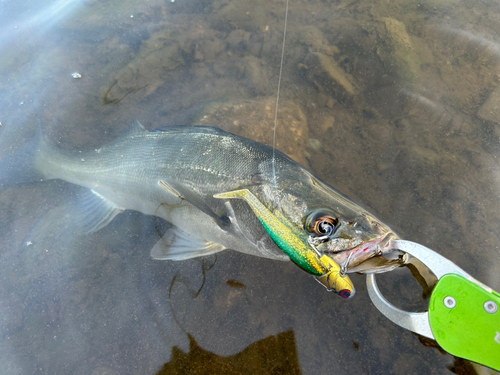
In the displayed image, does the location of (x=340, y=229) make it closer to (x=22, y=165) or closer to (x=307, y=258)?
(x=307, y=258)

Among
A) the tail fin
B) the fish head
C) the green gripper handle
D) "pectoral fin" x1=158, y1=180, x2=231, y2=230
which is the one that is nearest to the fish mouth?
the fish head

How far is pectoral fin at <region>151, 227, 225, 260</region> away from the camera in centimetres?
260

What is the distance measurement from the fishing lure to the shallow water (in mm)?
784

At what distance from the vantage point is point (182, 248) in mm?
2648

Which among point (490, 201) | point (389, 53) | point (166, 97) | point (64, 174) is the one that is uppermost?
point (389, 53)

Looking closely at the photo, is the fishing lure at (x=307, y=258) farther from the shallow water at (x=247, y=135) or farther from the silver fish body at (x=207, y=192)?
the shallow water at (x=247, y=135)

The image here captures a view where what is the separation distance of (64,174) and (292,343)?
2.89m

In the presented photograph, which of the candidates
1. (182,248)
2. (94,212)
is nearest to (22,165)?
(94,212)

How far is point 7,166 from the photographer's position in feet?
10.8

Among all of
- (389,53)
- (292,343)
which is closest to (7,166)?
(292,343)

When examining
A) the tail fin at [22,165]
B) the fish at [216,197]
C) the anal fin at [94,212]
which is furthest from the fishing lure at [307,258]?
the tail fin at [22,165]

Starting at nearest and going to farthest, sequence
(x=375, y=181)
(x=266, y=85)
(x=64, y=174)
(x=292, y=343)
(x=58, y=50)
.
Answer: (x=292, y=343), (x=375, y=181), (x=64, y=174), (x=266, y=85), (x=58, y=50)

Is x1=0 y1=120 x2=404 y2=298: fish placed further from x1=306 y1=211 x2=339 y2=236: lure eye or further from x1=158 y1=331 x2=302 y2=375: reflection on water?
x1=158 y1=331 x2=302 y2=375: reflection on water

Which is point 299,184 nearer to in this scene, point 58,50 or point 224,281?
point 224,281
